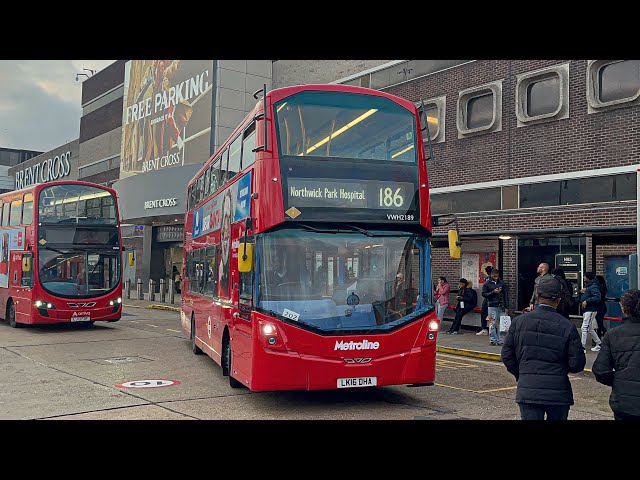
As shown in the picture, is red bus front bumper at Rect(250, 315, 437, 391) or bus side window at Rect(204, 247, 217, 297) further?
bus side window at Rect(204, 247, 217, 297)

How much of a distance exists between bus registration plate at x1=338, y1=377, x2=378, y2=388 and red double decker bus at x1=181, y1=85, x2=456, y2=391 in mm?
15

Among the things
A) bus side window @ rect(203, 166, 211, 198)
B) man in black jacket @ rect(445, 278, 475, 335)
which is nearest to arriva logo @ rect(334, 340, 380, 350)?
bus side window @ rect(203, 166, 211, 198)

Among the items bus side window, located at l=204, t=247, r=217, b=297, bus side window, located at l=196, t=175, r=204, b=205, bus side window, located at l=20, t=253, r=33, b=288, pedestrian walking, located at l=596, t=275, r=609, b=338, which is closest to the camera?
bus side window, located at l=204, t=247, r=217, b=297

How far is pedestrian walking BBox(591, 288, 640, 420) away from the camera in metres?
4.88

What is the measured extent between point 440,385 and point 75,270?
11.5 m

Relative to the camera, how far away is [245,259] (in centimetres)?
850

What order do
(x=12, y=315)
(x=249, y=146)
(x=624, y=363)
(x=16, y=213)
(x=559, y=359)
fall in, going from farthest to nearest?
1. (x=12, y=315)
2. (x=16, y=213)
3. (x=249, y=146)
4. (x=559, y=359)
5. (x=624, y=363)

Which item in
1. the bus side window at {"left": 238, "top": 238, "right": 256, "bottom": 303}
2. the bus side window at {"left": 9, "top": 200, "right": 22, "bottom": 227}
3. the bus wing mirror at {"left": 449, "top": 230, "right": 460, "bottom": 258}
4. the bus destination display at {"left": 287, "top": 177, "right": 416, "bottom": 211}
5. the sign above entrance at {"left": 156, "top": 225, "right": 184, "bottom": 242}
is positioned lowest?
the bus side window at {"left": 238, "top": 238, "right": 256, "bottom": 303}

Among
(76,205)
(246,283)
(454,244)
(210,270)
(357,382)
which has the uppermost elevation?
(76,205)

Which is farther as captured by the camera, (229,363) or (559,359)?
(229,363)

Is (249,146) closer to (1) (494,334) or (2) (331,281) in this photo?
(2) (331,281)

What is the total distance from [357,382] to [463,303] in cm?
1040

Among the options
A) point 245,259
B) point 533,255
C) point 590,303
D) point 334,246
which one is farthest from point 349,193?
point 533,255

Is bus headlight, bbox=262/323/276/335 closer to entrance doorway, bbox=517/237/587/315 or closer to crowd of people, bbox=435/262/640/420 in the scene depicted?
crowd of people, bbox=435/262/640/420
